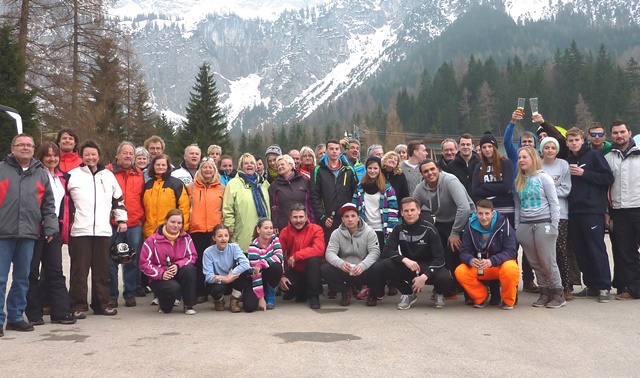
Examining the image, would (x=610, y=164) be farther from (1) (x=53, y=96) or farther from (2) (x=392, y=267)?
(1) (x=53, y=96)

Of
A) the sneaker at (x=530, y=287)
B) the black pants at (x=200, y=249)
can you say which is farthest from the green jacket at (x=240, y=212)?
the sneaker at (x=530, y=287)

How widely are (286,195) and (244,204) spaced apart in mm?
591

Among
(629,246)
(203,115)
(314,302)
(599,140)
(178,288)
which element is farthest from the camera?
(203,115)

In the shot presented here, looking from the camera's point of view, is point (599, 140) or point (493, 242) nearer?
point (493, 242)

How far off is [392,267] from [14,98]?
527 inches

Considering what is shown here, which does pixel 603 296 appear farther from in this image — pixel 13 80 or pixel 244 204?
pixel 13 80

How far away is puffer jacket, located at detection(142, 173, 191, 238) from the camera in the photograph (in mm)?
7426

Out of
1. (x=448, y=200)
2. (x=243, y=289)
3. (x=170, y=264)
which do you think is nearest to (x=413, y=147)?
(x=448, y=200)

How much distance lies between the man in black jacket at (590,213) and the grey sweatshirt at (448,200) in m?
1.27

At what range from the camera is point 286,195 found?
797 cm

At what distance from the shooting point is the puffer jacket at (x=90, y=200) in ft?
21.3

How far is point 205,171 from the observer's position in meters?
7.66

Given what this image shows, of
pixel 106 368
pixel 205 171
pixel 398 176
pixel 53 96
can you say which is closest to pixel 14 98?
pixel 53 96

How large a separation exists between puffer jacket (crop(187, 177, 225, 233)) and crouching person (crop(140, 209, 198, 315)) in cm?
54
